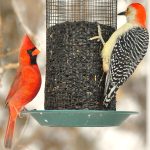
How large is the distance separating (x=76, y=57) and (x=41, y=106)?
1306 mm

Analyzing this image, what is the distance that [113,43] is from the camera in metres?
2.97

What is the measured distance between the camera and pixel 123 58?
296cm

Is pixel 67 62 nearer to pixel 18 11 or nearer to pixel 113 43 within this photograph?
pixel 113 43

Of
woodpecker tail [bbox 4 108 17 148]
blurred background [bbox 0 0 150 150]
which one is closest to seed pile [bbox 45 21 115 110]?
woodpecker tail [bbox 4 108 17 148]

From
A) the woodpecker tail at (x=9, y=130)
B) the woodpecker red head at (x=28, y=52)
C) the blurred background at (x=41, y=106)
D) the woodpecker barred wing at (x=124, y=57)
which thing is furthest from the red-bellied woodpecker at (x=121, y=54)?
the blurred background at (x=41, y=106)

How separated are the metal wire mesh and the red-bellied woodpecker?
122 millimetres

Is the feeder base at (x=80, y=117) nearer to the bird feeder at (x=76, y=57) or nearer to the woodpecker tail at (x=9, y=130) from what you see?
the bird feeder at (x=76, y=57)

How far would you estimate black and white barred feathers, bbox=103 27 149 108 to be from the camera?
2.93 meters

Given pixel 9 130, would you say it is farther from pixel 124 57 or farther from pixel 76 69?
pixel 124 57

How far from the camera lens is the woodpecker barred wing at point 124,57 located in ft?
9.61

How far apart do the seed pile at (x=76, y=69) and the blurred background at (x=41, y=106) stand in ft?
4.02

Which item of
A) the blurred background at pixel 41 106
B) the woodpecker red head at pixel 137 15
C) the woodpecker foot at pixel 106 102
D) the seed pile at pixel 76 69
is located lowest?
the blurred background at pixel 41 106

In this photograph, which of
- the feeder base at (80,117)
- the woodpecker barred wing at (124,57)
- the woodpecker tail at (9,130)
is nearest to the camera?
the feeder base at (80,117)

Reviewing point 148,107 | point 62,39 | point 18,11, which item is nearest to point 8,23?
point 18,11
